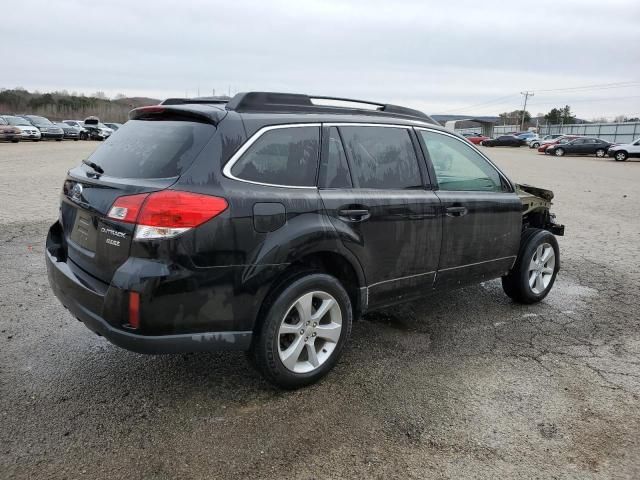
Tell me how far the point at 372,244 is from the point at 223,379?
1.34 m

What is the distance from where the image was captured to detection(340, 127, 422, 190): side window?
3654mm

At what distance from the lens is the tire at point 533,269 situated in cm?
509

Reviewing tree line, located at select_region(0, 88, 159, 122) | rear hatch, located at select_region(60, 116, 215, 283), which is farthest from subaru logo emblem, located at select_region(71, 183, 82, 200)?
tree line, located at select_region(0, 88, 159, 122)

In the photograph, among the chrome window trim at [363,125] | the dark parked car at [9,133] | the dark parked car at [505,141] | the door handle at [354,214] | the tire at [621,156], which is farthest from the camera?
the dark parked car at [505,141]

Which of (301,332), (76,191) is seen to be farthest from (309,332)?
(76,191)

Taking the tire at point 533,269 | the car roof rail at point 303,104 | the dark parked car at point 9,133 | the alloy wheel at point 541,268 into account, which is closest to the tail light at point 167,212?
the car roof rail at point 303,104

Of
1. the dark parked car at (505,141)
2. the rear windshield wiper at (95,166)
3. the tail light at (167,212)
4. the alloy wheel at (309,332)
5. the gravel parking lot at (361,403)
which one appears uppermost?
the dark parked car at (505,141)

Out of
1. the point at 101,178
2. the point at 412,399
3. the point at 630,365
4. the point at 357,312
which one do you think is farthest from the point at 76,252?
the point at 630,365

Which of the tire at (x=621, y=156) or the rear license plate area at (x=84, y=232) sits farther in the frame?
the tire at (x=621, y=156)

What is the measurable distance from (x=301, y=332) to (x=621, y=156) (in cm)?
3594

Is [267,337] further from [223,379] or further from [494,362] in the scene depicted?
[494,362]

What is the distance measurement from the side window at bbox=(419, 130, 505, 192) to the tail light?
203 cm

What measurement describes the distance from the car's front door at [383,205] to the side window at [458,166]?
0.20 m

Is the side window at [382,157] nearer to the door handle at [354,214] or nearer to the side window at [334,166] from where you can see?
the side window at [334,166]
